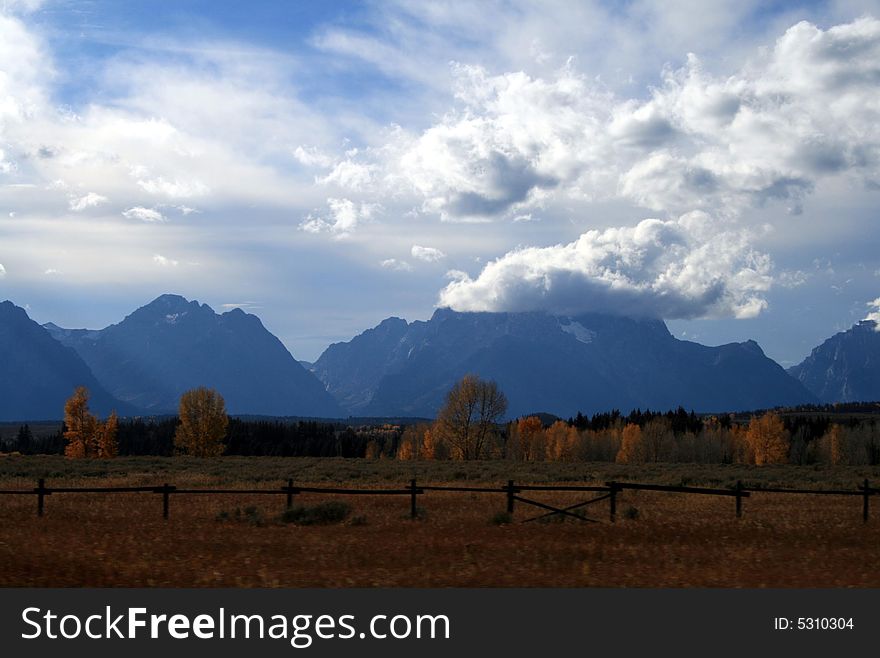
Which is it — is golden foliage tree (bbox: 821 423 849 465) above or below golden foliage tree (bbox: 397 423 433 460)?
above

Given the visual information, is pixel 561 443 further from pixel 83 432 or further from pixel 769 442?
pixel 83 432

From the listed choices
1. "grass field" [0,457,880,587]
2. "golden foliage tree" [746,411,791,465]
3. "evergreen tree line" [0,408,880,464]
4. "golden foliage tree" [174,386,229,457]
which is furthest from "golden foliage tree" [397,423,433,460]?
"grass field" [0,457,880,587]

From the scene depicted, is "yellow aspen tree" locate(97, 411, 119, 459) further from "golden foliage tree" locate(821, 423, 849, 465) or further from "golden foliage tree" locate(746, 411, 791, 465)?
"golden foliage tree" locate(821, 423, 849, 465)

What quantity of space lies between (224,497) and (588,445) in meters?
120

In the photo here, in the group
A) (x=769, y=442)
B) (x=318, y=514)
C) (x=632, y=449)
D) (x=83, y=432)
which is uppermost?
(x=318, y=514)

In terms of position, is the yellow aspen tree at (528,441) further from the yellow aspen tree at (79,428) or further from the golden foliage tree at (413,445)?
Result: the yellow aspen tree at (79,428)

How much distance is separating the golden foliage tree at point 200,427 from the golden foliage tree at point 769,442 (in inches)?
3561

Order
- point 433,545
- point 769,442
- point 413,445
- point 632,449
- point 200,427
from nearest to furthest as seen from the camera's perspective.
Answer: point 433,545
point 200,427
point 769,442
point 632,449
point 413,445

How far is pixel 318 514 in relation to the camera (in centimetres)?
2767

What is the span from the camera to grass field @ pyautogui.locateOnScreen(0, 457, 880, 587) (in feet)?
56.0

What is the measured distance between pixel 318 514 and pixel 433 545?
710 centimetres

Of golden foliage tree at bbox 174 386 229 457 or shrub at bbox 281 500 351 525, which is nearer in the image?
shrub at bbox 281 500 351 525

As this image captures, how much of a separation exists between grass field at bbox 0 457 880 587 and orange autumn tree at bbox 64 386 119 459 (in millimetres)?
78949

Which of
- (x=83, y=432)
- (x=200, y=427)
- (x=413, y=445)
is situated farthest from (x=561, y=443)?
(x=83, y=432)
